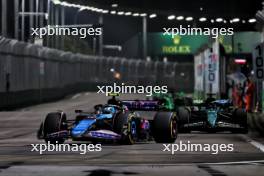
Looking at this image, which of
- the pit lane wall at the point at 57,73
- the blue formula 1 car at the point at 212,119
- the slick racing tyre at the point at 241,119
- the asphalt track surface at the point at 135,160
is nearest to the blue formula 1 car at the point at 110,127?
the asphalt track surface at the point at 135,160

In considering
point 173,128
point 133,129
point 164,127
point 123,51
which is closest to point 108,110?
point 133,129

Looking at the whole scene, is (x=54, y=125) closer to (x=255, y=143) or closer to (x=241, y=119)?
(x=255, y=143)

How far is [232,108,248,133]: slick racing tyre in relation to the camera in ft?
68.8

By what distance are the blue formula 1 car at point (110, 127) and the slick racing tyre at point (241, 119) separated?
13.6ft

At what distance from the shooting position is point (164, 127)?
55.0 feet

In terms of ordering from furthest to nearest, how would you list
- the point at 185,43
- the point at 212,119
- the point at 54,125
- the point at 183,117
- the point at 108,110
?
the point at 185,43 < the point at 183,117 < the point at 212,119 < the point at 108,110 < the point at 54,125

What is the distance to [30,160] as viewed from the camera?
13078 mm

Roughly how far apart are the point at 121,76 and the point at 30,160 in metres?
54.8

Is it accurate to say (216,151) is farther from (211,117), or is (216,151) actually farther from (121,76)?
(121,76)

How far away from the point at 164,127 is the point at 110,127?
1.25 metres

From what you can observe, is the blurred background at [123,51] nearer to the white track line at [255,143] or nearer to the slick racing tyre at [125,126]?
the white track line at [255,143]

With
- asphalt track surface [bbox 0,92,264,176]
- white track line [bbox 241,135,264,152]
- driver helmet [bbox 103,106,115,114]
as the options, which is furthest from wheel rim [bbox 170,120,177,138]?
white track line [bbox 241,135,264,152]

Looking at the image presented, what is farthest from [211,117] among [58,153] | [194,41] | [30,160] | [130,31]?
[130,31]

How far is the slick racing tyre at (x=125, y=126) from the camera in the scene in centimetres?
1587
